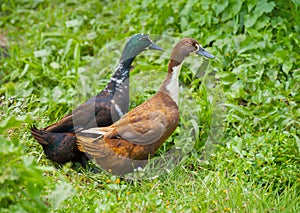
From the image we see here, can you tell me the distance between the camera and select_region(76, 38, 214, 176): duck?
441 cm

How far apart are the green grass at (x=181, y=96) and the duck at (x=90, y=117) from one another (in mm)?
123

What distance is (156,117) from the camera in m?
4.45

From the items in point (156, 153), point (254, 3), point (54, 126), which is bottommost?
point (156, 153)

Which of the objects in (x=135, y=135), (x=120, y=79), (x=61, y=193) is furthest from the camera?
(x=120, y=79)

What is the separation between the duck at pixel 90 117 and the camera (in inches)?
182

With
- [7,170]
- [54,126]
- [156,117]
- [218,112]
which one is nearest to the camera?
[7,170]

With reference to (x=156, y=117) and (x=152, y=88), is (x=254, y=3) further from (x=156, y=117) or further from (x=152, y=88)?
(x=156, y=117)

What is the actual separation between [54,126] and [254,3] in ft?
7.61

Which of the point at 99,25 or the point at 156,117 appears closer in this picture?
the point at 156,117

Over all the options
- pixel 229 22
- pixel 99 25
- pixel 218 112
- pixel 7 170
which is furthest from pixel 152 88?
pixel 7 170

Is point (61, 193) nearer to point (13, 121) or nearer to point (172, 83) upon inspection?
point (13, 121)

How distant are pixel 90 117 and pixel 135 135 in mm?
521

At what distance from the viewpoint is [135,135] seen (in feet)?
14.4

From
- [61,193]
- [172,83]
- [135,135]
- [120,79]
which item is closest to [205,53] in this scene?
[172,83]
